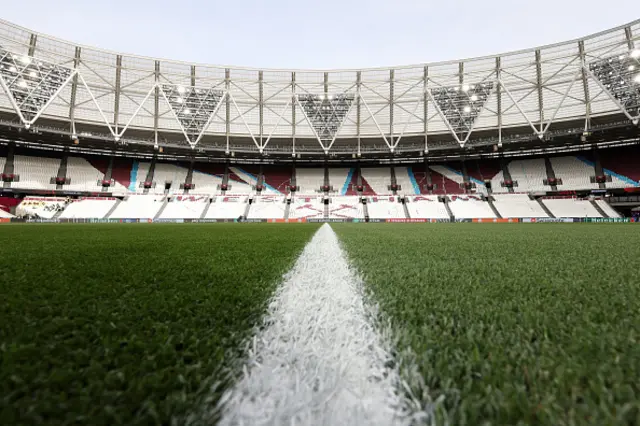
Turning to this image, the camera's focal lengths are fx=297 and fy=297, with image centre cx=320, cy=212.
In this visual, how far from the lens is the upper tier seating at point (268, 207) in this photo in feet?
79.8

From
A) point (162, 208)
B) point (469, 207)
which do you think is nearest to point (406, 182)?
point (469, 207)

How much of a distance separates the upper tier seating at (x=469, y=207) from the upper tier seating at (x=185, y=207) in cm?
2045

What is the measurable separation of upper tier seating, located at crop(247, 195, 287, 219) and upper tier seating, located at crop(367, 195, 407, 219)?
295 inches

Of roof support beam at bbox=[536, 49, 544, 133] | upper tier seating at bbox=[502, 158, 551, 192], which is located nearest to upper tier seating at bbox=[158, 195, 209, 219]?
upper tier seating at bbox=[502, 158, 551, 192]

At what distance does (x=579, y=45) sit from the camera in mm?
18250

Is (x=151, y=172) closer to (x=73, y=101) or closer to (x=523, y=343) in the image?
(x=73, y=101)

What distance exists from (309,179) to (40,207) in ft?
68.2

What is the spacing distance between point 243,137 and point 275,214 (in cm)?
697

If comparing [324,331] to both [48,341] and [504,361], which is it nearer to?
[504,361]

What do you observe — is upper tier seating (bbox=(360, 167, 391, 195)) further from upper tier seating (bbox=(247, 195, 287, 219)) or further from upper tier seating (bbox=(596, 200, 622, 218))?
upper tier seating (bbox=(596, 200, 622, 218))

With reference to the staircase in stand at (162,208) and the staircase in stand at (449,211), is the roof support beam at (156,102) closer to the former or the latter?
the staircase in stand at (162,208)

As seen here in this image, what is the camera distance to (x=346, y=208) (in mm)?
25406

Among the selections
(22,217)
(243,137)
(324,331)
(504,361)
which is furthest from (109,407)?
(22,217)

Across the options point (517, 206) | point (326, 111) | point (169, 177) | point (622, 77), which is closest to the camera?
point (622, 77)
